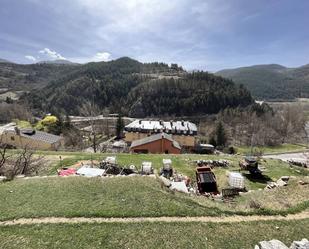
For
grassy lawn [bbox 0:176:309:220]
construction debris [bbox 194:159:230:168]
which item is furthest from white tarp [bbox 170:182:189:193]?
construction debris [bbox 194:159:230:168]

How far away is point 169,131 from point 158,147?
20101 mm

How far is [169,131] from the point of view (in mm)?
62938

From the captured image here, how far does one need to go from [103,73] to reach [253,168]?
177097 millimetres

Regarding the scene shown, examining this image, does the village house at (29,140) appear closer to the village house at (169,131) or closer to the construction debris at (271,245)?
the village house at (169,131)

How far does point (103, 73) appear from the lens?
187 metres

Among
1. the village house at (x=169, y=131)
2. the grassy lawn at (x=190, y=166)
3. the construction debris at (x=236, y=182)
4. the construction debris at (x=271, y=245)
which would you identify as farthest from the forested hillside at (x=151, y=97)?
the construction debris at (x=271, y=245)

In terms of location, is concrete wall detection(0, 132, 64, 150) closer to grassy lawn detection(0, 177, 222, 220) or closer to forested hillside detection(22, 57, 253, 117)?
grassy lawn detection(0, 177, 222, 220)

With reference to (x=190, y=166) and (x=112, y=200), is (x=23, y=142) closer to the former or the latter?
(x=190, y=166)

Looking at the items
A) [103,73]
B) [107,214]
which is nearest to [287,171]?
[107,214]

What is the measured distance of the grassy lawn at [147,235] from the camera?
914cm

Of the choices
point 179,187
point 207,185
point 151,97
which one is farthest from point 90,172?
point 151,97

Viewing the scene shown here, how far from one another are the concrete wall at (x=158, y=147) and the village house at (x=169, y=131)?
17181 millimetres

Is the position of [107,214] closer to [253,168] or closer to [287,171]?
[253,168]

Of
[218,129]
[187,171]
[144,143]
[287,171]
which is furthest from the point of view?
[218,129]
